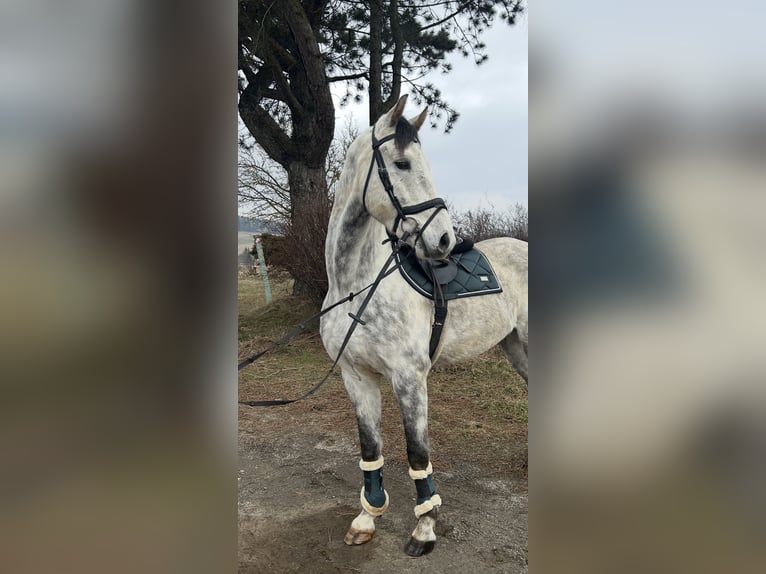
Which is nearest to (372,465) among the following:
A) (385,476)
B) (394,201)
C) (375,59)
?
(385,476)

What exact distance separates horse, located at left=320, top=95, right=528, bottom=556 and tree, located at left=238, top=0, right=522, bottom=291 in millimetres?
4533

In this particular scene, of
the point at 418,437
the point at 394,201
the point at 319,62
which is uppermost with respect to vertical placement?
the point at 319,62

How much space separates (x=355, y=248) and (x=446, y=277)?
1.75ft

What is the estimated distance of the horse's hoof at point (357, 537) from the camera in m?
2.38

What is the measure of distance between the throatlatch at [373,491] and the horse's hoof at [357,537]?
0.13 m

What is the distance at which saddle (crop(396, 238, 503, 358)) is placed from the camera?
2332 mm

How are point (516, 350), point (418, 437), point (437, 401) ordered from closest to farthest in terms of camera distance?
1. point (418, 437)
2. point (516, 350)
3. point (437, 401)

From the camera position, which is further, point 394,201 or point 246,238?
point 246,238

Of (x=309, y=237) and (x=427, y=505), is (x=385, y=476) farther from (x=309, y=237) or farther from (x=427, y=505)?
(x=309, y=237)

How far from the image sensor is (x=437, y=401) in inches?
199

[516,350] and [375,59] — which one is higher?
[375,59]
